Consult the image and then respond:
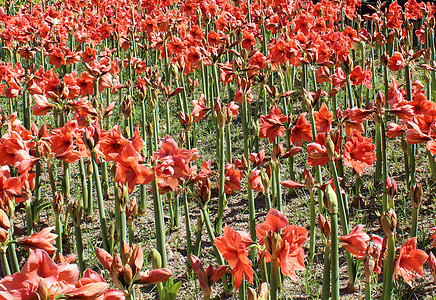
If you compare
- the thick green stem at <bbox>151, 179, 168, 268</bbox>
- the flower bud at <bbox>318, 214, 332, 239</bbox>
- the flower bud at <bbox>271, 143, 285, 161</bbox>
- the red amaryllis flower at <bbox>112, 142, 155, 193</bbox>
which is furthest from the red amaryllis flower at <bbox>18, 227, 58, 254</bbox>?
the flower bud at <bbox>271, 143, 285, 161</bbox>

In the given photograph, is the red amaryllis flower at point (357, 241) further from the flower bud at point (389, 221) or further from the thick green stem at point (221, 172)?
the thick green stem at point (221, 172)

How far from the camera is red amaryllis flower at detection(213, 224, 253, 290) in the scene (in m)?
1.54

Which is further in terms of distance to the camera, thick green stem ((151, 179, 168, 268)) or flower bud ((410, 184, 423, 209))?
flower bud ((410, 184, 423, 209))

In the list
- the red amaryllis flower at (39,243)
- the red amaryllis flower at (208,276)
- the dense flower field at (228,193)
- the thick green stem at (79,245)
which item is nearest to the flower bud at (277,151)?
the dense flower field at (228,193)

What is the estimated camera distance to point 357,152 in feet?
7.54

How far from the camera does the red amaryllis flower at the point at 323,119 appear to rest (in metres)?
2.52

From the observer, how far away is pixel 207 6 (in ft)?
17.5

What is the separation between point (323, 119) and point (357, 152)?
340mm

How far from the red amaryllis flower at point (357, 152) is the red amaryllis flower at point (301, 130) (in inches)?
15.9

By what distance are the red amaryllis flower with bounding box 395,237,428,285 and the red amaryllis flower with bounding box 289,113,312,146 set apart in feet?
3.35

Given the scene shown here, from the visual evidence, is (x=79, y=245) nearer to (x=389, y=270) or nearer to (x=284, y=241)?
(x=284, y=241)

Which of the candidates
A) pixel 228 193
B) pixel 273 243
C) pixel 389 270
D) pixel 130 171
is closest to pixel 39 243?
pixel 130 171

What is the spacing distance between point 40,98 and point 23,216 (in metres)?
1.10

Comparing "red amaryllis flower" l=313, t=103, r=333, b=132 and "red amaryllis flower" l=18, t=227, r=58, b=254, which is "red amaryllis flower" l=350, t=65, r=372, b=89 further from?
"red amaryllis flower" l=18, t=227, r=58, b=254
